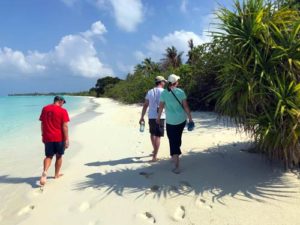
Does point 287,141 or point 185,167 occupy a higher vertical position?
point 287,141

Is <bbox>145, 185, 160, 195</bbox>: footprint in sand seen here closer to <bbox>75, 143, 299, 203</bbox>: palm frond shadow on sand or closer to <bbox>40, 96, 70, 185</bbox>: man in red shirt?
<bbox>75, 143, 299, 203</bbox>: palm frond shadow on sand

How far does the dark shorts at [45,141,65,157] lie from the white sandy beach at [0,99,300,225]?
19.2 inches

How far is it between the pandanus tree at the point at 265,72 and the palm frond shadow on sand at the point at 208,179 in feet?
1.49

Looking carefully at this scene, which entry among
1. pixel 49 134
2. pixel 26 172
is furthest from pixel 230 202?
pixel 26 172

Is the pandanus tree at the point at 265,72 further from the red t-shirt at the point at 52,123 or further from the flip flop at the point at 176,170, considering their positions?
the red t-shirt at the point at 52,123

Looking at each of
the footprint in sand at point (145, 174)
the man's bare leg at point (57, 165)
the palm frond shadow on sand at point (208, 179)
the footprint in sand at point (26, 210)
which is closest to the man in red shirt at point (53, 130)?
the man's bare leg at point (57, 165)

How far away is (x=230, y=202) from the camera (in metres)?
4.09

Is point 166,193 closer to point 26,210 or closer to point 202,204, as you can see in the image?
point 202,204

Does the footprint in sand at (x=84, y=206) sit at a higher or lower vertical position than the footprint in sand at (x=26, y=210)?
higher

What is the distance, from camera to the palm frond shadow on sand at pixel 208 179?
4406mm

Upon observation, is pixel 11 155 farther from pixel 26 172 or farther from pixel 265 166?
pixel 265 166

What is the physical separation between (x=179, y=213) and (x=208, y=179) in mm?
1185

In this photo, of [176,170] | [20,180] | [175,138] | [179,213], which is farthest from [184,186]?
[20,180]

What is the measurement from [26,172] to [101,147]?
2381mm
